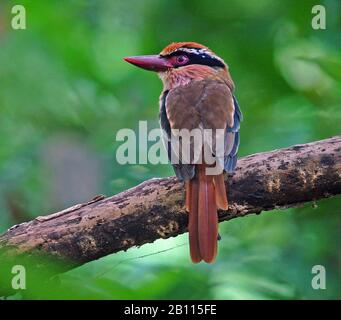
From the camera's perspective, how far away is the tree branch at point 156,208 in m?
2.81

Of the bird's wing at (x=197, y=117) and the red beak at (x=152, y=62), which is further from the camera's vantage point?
the red beak at (x=152, y=62)

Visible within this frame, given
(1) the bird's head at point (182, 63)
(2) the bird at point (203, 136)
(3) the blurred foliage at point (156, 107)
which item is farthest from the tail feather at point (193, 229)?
(1) the bird's head at point (182, 63)

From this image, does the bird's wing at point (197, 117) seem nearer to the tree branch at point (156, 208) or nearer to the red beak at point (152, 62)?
the tree branch at point (156, 208)

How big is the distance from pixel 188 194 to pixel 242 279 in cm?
40

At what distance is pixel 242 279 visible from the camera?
2918mm

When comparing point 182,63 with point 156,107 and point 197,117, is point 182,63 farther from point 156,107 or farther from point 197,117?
point 197,117

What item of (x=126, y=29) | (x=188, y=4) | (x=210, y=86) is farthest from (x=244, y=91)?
(x=126, y=29)

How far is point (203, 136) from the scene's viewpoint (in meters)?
2.94

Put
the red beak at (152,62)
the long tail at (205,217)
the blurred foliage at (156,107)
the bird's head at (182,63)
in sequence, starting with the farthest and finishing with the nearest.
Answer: the red beak at (152,62) → the bird's head at (182,63) → the blurred foliage at (156,107) → the long tail at (205,217)

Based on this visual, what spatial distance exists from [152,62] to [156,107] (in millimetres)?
359

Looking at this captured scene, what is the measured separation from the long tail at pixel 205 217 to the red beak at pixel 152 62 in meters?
0.95

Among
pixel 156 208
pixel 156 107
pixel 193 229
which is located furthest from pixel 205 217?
pixel 156 107

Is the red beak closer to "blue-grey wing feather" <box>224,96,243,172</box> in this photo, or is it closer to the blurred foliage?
the blurred foliage

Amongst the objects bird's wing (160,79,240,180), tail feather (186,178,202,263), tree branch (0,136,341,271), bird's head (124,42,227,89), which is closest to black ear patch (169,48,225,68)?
bird's head (124,42,227,89)
